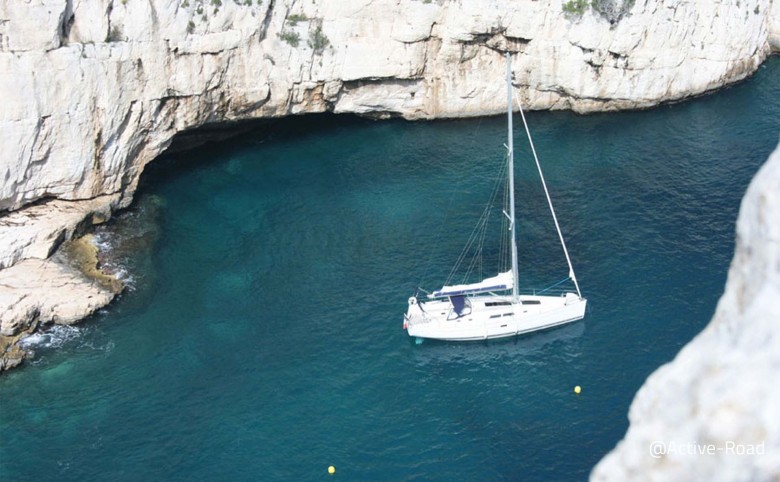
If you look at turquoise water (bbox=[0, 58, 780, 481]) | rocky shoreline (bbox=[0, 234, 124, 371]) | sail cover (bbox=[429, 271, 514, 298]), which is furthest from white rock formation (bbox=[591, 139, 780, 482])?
rocky shoreline (bbox=[0, 234, 124, 371])

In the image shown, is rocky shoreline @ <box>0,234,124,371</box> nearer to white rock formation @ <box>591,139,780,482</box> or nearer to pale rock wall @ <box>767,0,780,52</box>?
white rock formation @ <box>591,139,780,482</box>

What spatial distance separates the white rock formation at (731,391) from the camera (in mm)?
12375

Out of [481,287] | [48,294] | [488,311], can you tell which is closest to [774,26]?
[481,287]

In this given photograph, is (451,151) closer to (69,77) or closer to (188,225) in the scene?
(188,225)

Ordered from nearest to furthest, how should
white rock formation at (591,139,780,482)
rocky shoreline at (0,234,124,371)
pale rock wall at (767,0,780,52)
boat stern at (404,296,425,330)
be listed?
white rock formation at (591,139,780,482) → boat stern at (404,296,425,330) → rocky shoreline at (0,234,124,371) → pale rock wall at (767,0,780,52)

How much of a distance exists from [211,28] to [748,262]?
59.4 metres

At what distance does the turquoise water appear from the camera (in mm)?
48344

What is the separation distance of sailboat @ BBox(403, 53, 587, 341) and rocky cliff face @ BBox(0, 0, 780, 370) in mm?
23643

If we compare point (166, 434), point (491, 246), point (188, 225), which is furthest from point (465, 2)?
point (166, 434)

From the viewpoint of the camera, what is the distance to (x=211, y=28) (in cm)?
6731

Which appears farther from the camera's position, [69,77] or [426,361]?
[69,77]

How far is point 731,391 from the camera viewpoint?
12711 mm

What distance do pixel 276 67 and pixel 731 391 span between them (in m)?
64.7

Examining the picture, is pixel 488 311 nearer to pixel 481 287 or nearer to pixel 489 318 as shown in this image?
pixel 489 318
